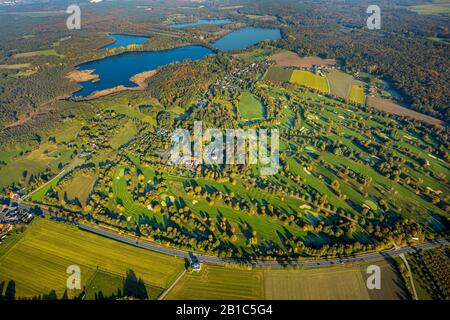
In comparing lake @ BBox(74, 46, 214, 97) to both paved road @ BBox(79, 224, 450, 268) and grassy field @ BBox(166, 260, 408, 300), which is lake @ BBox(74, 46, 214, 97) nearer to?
paved road @ BBox(79, 224, 450, 268)

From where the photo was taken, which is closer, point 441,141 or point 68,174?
point 68,174

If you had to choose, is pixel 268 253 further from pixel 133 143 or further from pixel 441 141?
pixel 441 141

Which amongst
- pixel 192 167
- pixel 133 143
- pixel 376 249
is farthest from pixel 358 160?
pixel 133 143

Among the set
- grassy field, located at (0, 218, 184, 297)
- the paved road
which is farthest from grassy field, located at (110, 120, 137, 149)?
the paved road

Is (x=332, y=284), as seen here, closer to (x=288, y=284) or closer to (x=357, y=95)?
A: (x=288, y=284)

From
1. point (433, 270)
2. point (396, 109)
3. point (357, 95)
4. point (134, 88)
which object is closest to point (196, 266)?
point (433, 270)
